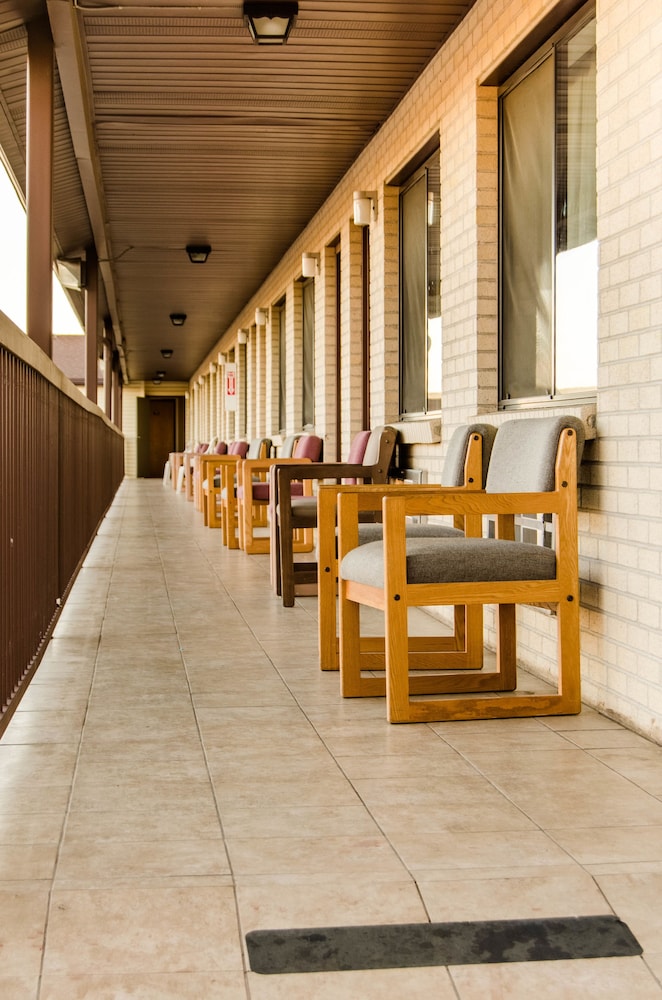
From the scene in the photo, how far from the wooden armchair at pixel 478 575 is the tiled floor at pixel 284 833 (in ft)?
0.28

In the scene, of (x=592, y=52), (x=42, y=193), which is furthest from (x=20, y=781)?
(x=42, y=193)

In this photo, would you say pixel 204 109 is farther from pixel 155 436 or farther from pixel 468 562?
pixel 155 436

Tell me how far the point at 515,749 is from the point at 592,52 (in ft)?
8.31

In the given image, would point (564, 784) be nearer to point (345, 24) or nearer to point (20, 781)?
point (20, 781)

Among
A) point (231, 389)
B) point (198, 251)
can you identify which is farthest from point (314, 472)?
point (231, 389)

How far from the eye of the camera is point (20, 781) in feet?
8.43

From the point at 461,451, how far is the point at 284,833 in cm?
223

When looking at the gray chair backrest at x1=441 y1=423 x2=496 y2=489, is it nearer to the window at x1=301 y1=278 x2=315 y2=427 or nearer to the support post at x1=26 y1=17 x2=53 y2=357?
the support post at x1=26 y1=17 x2=53 y2=357

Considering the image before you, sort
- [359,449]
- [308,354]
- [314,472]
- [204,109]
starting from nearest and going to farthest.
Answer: [314,472], [359,449], [204,109], [308,354]

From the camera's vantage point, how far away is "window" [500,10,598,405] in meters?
3.95

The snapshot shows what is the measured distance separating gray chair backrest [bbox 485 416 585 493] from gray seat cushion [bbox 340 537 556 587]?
0.77 ft

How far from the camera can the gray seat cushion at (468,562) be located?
3156 mm

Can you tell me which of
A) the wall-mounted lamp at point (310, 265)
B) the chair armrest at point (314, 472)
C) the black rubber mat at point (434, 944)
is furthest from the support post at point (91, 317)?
the black rubber mat at point (434, 944)

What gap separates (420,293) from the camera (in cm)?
638
